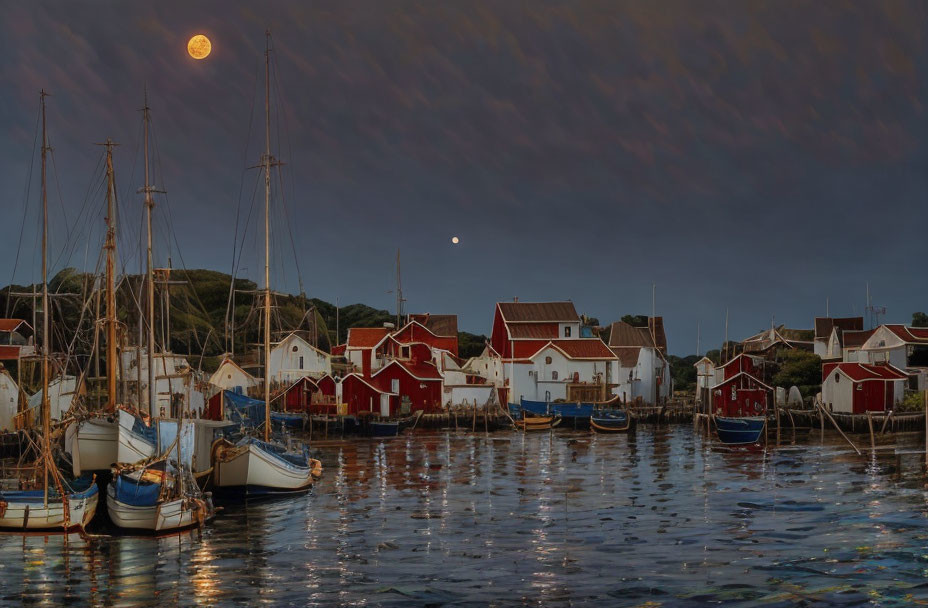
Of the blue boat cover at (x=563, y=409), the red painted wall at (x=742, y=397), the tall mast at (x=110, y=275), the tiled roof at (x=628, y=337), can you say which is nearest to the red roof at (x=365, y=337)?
the blue boat cover at (x=563, y=409)

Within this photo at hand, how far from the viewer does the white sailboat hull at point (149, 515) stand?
111ft

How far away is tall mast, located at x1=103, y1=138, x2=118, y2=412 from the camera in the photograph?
1843 inches

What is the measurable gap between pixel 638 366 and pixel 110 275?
73.0 m

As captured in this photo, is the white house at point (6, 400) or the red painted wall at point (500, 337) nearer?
the white house at point (6, 400)

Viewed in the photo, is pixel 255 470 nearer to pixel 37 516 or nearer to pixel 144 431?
pixel 144 431

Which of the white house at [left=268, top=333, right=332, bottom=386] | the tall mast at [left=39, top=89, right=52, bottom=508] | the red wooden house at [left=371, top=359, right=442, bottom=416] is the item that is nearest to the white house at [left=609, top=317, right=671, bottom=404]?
the red wooden house at [left=371, top=359, right=442, bottom=416]

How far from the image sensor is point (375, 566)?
98.2 ft

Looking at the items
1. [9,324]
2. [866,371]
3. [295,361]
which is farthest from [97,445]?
[866,371]

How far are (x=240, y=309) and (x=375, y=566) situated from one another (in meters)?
114

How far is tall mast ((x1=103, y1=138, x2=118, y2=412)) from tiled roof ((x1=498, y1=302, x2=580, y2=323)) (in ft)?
207

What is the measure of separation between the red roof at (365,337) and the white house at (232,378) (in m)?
13.7

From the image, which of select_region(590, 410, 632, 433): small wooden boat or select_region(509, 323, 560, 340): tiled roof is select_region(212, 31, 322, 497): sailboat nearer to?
select_region(590, 410, 632, 433): small wooden boat

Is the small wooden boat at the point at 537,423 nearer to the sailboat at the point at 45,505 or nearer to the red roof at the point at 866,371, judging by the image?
the red roof at the point at 866,371

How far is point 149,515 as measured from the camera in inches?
1331
